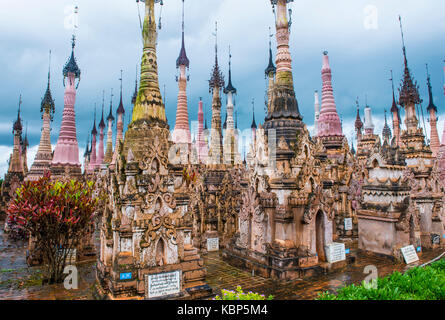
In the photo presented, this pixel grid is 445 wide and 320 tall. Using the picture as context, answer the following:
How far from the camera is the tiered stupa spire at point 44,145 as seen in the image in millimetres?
22531

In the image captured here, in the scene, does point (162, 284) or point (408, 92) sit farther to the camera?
point (408, 92)

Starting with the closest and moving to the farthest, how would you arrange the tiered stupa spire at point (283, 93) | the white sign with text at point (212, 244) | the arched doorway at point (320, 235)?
the arched doorway at point (320, 235) < the tiered stupa spire at point (283, 93) < the white sign with text at point (212, 244)

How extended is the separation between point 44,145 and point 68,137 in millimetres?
5196

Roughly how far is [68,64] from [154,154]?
14.5 metres

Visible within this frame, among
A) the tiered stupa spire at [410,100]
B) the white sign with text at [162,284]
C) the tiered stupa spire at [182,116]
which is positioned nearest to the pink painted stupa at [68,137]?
the tiered stupa spire at [182,116]

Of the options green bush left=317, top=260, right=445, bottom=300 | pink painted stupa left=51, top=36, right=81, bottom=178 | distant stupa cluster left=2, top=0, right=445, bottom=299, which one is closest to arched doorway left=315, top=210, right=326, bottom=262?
distant stupa cluster left=2, top=0, right=445, bottom=299

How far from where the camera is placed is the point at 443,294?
6.71m

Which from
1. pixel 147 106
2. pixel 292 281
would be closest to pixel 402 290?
pixel 292 281

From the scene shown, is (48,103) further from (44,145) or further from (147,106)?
(147,106)

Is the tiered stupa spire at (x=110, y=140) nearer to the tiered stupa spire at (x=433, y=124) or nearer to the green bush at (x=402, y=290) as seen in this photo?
the green bush at (x=402, y=290)

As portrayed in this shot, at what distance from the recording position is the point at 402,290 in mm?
7102

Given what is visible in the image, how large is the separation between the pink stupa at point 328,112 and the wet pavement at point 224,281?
8878 mm
